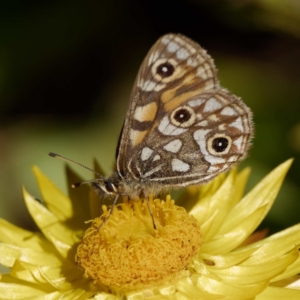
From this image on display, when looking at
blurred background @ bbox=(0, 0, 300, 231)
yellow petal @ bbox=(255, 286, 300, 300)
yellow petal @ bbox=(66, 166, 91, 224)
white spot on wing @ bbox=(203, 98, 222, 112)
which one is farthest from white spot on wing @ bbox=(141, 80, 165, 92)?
blurred background @ bbox=(0, 0, 300, 231)

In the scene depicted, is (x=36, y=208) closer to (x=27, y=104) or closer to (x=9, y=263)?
(x=9, y=263)

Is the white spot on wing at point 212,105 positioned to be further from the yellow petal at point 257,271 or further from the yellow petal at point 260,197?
the yellow petal at point 257,271

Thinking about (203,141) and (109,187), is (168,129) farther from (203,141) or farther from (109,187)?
(109,187)

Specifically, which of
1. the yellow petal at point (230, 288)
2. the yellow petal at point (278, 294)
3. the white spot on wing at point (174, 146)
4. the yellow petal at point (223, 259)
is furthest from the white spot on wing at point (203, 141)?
the yellow petal at point (278, 294)

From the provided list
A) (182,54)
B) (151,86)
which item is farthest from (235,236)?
(182,54)

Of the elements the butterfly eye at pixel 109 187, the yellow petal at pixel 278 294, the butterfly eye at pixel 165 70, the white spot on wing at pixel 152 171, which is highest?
the butterfly eye at pixel 165 70

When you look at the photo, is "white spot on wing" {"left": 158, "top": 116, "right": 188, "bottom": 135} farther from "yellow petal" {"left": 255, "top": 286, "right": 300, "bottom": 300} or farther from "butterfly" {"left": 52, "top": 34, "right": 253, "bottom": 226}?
"yellow petal" {"left": 255, "top": 286, "right": 300, "bottom": 300}
